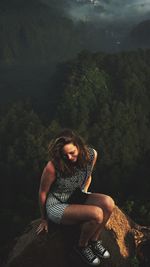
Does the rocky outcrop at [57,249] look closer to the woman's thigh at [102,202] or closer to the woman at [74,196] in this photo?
the woman at [74,196]

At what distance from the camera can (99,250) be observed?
19.4ft

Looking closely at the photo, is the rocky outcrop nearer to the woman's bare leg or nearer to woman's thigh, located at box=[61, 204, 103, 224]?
woman's thigh, located at box=[61, 204, 103, 224]

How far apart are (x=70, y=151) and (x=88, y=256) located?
1796 millimetres

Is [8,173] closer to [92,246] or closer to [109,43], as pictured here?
[92,246]

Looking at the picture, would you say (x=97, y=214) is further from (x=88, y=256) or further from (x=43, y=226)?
(x=43, y=226)

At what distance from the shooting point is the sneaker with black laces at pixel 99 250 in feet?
19.2

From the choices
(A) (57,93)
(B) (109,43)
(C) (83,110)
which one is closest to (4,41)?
(B) (109,43)

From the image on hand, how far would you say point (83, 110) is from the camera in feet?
226

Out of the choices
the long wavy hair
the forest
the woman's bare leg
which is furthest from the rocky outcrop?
the forest

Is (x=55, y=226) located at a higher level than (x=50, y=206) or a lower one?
lower

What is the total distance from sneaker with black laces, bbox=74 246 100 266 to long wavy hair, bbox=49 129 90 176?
1.32m

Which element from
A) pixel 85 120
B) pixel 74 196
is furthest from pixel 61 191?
pixel 85 120

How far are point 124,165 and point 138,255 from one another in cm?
5006

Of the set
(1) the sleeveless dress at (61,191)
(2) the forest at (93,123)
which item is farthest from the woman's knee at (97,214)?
(2) the forest at (93,123)
